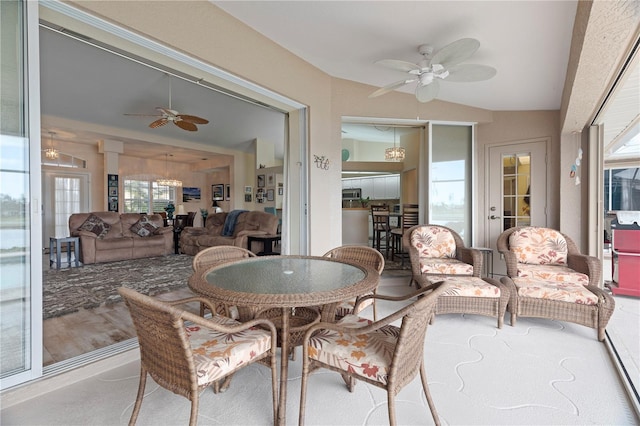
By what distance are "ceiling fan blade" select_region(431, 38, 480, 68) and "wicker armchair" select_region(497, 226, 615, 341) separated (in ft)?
6.52

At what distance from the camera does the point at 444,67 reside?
2.63 m

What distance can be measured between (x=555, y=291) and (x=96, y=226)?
7.02 meters

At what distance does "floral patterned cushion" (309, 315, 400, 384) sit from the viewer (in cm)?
129

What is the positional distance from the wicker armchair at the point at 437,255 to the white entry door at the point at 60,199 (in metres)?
8.38

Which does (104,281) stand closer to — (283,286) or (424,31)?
(283,286)

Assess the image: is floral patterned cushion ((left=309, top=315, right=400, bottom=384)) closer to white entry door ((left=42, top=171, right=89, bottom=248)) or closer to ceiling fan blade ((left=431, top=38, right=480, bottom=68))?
ceiling fan blade ((left=431, top=38, right=480, bottom=68))

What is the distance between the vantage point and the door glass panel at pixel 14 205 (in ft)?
5.35

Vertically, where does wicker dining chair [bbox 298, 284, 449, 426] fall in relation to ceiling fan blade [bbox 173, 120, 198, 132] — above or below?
below

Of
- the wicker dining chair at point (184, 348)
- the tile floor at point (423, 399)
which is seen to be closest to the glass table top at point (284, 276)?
the wicker dining chair at point (184, 348)

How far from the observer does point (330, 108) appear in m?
4.11

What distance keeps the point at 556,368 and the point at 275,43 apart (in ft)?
12.2

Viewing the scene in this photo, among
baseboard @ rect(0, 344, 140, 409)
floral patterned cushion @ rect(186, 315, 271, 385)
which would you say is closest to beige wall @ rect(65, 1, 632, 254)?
floral patterned cushion @ rect(186, 315, 271, 385)

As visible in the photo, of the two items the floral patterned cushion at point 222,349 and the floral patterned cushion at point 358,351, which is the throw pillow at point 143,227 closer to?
the floral patterned cushion at point 222,349

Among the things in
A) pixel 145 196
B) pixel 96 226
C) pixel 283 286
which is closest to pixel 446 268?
pixel 283 286
